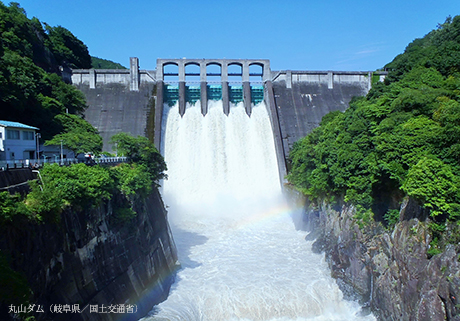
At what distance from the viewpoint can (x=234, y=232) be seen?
32.6m

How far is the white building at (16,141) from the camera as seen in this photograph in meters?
18.0

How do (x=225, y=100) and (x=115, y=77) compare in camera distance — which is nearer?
(x=225, y=100)

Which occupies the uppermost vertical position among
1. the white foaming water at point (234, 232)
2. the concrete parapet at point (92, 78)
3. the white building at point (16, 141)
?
the concrete parapet at point (92, 78)

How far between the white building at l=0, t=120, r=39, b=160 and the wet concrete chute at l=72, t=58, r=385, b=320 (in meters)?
10.7

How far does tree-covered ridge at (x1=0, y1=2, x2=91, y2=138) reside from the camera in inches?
947

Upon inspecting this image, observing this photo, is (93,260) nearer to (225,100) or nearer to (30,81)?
(30,81)

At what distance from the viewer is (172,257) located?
2527 centimetres

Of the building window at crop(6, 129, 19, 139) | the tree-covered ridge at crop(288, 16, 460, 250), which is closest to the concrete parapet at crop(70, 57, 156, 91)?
the tree-covered ridge at crop(288, 16, 460, 250)

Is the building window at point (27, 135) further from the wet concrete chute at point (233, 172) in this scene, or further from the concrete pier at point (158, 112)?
the concrete pier at point (158, 112)

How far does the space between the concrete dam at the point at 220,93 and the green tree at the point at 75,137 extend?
37.6 ft

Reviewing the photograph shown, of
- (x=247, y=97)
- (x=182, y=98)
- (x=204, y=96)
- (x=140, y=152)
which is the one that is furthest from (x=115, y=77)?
(x=140, y=152)

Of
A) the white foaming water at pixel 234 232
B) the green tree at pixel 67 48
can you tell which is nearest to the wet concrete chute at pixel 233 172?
the white foaming water at pixel 234 232

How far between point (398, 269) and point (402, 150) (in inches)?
219

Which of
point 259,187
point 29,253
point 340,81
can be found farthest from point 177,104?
point 29,253
